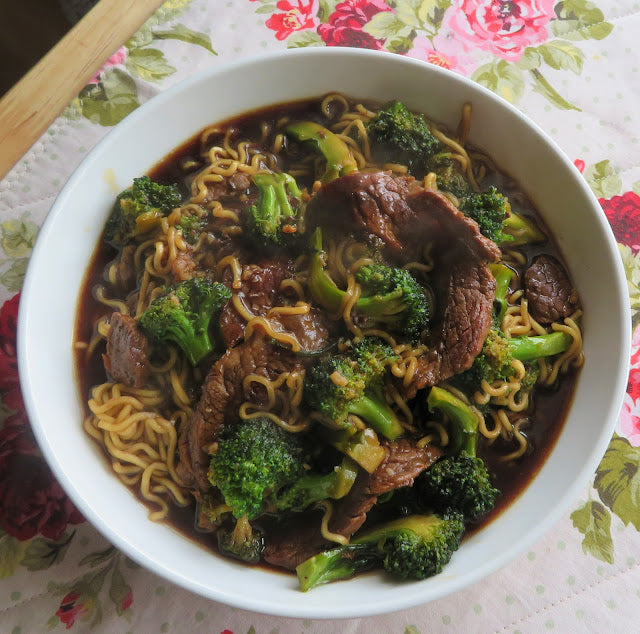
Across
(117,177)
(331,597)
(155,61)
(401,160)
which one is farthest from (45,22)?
(331,597)

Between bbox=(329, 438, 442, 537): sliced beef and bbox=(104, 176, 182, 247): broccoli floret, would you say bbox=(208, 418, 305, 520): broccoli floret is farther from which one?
bbox=(104, 176, 182, 247): broccoli floret

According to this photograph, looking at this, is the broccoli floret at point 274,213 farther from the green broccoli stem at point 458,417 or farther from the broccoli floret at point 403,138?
the green broccoli stem at point 458,417

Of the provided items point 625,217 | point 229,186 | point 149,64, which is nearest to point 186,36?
point 149,64

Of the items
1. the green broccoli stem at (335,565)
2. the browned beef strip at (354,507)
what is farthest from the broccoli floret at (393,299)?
the green broccoli stem at (335,565)

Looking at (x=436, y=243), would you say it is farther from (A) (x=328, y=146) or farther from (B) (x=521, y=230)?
(A) (x=328, y=146)

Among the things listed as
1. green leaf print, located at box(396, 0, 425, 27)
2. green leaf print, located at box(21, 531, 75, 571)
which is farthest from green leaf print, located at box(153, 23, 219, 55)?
green leaf print, located at box(21, 531, 75, 571)
